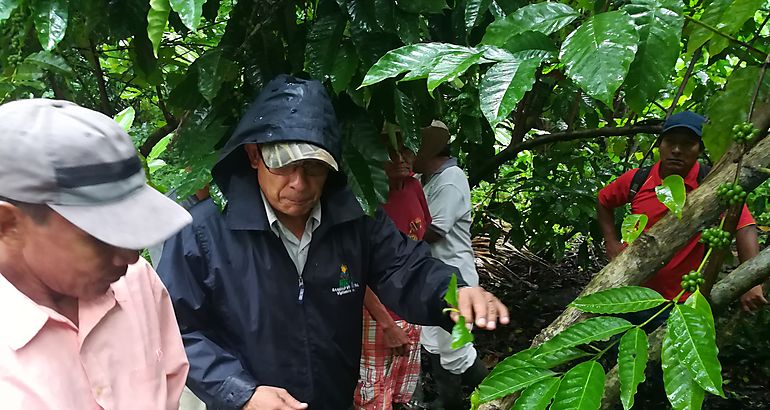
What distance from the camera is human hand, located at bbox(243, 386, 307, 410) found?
1401mm

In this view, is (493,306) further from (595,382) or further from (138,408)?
(138,408)

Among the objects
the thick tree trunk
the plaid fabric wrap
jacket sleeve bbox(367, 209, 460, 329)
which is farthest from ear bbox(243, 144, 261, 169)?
the plaid fabric wrap

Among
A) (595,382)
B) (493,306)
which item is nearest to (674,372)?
(595,382)

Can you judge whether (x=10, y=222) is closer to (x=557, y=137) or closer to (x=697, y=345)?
(x=697, y=345)

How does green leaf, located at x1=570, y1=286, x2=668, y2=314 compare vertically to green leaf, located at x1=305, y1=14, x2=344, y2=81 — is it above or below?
below

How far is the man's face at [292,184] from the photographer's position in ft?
4.91

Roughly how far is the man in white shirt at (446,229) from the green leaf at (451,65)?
192 centimetres

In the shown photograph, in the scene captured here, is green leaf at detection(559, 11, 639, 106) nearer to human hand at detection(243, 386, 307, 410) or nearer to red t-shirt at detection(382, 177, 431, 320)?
human hand at detection(243, 386, 307, 410)

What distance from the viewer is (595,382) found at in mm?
980

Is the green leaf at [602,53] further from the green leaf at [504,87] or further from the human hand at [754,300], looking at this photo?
the human hand at [754,300]

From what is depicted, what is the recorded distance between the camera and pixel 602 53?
858 millimetres

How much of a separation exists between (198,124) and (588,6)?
1.11m

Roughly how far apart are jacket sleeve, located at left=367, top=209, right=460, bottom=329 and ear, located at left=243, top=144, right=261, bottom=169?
36 centimetres

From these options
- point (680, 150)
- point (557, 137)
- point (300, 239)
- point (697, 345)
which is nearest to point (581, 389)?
point (697, 345)
